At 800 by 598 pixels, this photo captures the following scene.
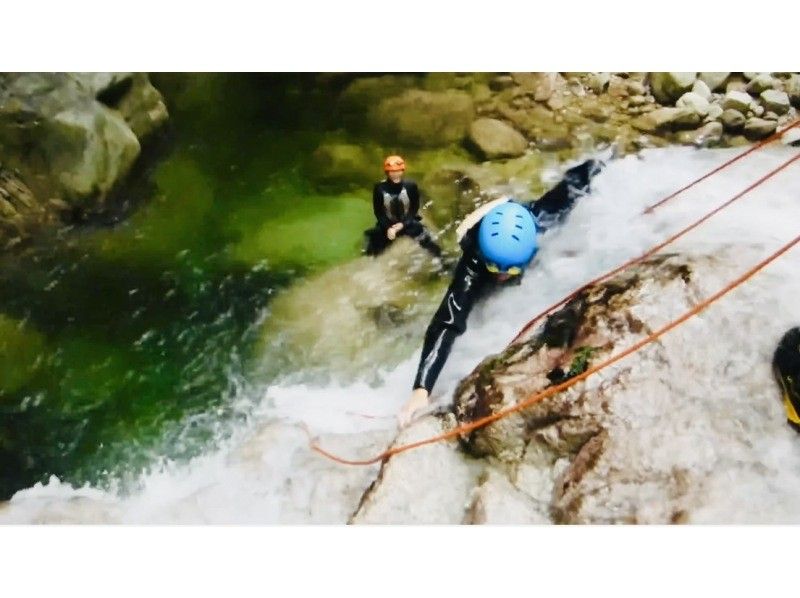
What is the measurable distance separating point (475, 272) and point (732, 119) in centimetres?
131

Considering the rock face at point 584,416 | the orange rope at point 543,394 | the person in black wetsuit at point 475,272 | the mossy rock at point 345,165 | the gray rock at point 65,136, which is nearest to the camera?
the rock face at point 584,416

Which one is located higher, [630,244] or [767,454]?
[630,244]

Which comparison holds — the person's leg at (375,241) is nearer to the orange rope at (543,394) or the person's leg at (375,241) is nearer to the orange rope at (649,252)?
the orange rope at (649,252)

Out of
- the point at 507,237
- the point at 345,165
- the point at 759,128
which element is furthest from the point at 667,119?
the point at 345,165

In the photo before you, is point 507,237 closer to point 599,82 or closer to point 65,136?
point 599,82

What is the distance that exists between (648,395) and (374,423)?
1029 mm

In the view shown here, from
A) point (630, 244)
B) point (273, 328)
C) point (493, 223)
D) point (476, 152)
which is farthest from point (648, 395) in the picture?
point (273, 328)

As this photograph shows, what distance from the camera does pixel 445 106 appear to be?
122 inches

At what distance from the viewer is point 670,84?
3.02 meters

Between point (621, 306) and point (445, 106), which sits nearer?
point (621, 306)

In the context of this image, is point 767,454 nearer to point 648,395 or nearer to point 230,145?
point 648,395

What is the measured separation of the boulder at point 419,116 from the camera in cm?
306

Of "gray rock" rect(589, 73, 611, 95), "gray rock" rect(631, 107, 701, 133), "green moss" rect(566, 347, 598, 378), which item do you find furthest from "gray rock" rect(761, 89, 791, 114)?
"green moss" rect(566, 347, 598, 378)

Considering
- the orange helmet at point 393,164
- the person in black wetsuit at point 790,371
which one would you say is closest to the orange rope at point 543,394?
the person in black wetsuit at point 790,371
